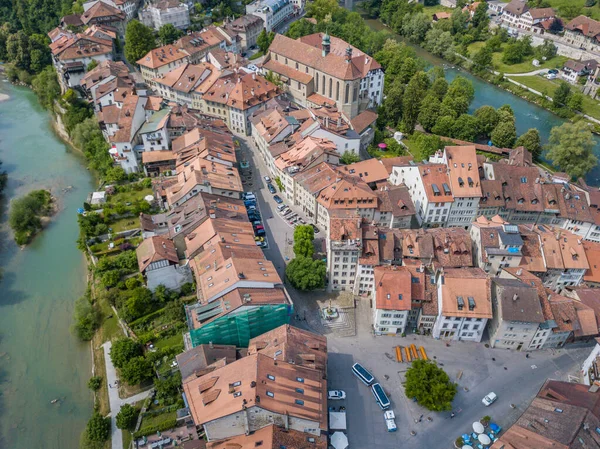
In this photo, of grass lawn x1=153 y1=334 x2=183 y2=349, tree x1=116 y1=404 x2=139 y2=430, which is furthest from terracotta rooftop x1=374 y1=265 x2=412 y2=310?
tree x1=116 y1=404 x2=139 y2=430

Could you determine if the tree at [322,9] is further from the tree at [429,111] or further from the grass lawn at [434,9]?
the tree at [429,111]

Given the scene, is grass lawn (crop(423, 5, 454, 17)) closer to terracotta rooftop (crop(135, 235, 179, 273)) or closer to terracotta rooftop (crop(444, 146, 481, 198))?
terracotta rooftop (crop(444, 146, 481, 198))

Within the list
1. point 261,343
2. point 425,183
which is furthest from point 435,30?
point 261,343

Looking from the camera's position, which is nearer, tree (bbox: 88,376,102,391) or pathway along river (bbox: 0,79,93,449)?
pathway along river (bbox: 0,79,93,449)

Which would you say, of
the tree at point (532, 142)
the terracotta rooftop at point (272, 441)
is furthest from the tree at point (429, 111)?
the terracotta rooftop at point (272, 441)

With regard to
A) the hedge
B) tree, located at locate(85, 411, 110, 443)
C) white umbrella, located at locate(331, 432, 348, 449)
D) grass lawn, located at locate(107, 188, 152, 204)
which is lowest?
tree, located at locate(85, 411, 110, 443)

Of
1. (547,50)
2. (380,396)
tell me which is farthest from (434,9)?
(380,396)
